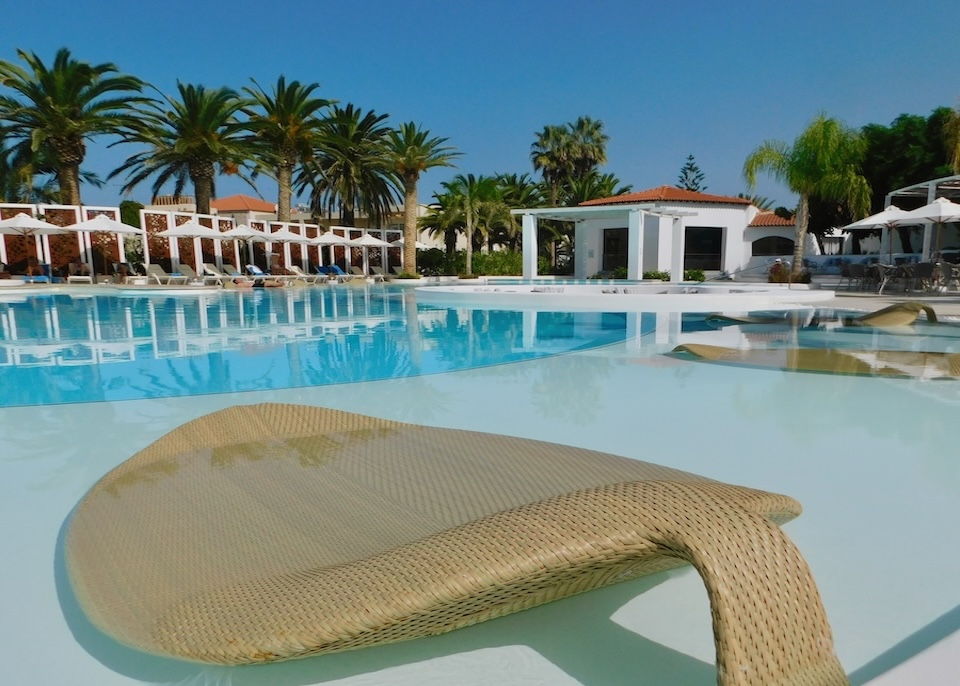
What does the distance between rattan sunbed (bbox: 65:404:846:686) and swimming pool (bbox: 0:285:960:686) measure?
0.16m

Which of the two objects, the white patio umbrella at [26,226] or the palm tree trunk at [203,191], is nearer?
the white patio umbrella at [26,226]

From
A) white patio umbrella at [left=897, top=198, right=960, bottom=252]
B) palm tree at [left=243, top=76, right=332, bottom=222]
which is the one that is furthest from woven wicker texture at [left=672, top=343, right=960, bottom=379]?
palm tree at [left=243, top=76, right=332, bottom=222]

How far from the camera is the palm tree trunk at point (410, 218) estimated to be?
90.6ft

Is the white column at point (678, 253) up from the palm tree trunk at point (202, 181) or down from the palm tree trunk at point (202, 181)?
down

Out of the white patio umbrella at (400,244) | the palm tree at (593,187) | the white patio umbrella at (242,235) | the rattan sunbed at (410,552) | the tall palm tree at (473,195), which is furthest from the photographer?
the palm tree at (593,187)

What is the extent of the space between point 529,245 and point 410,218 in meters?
6.49

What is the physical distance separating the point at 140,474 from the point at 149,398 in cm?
296

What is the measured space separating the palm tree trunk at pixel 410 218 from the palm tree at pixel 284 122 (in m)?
4.51

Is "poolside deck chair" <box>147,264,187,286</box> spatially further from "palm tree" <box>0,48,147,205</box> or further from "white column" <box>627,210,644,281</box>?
"white column" <box>627,210,644,281</box>

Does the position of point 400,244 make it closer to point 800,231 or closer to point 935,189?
point 800,231

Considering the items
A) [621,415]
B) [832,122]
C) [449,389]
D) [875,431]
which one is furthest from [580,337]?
[832,122]

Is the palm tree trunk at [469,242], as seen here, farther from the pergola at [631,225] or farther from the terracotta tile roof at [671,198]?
the pergola at [631,225]

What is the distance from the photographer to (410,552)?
1.61 meters

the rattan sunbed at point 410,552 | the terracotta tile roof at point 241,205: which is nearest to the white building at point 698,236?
the rattan sunbed at point 410,552
